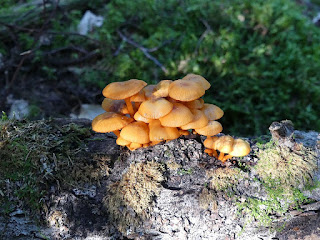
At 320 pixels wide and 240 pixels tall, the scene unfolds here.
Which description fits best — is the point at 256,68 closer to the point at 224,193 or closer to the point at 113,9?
the point at 113,9

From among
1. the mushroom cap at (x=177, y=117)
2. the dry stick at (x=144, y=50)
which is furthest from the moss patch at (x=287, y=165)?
the dry stick at (x=144, y=50)

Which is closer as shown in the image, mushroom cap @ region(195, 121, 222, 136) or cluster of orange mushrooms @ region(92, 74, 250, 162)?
cluster of orange mushrooms @ region(92, 74, 250, 162)

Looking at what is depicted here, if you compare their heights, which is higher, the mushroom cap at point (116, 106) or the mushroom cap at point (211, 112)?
the mushroom cap at point (211, 112)

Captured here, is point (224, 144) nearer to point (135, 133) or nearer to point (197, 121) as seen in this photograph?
point (197, 121)

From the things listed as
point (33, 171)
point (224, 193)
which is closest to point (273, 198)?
point (224, 193)

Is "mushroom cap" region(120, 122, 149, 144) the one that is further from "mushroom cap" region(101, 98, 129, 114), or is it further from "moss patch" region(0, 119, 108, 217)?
"moss patch" region(0, 119, 108, 217)

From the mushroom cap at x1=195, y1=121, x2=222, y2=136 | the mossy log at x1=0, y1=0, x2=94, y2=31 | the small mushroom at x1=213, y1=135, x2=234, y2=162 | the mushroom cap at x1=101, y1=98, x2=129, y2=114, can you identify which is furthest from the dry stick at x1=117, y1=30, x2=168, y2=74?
the small mushroom at x1=213, y1=135, x2=234, y2=162

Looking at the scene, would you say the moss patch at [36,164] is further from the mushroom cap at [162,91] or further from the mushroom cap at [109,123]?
the mushroom cap at [162,91]
